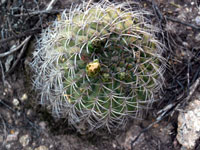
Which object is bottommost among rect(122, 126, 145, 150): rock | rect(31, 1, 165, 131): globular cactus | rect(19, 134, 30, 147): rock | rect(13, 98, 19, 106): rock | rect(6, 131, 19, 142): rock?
rect(122, 126, 145, 150): rock

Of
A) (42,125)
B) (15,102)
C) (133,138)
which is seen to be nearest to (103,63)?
(133,138)

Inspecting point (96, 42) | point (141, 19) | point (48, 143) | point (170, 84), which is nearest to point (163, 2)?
point (141, 19)

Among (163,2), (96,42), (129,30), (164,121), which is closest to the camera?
(96,42)

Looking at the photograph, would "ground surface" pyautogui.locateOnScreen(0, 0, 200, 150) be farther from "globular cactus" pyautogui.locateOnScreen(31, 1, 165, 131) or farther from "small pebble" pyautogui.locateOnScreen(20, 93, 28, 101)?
"globular cactus" pyautogui.locateOnScreen(31, 1, 165, 131)

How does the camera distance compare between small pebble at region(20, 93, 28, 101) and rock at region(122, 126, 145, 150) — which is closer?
rock at region(122, 126, 145, 150)

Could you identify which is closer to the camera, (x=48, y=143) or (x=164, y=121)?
(x=164, y=121)

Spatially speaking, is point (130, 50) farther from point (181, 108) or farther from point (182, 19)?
point (182, 19)

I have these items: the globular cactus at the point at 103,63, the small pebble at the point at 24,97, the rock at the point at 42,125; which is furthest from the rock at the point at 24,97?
the globular cactus at the point at 103,63

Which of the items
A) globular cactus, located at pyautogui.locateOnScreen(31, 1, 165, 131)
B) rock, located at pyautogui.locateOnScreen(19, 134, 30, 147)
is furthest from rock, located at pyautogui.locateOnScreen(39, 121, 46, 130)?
globular cactus, located at pyautogui.locateOnScreen(31, 1, 165, 131)
